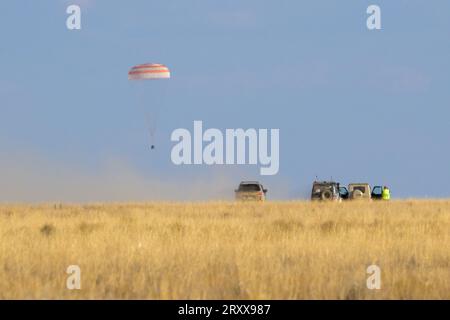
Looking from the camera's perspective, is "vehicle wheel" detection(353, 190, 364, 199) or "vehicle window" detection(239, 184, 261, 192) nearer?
"vehicle window" detection(239, 184, 261, 192)

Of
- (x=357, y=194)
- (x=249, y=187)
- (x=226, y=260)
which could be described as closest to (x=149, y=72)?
(x=249, y=187)

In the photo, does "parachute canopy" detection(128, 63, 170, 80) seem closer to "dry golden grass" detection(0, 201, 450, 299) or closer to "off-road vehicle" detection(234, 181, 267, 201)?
"off-road vehicle" detection(234, 181, 267, 201)

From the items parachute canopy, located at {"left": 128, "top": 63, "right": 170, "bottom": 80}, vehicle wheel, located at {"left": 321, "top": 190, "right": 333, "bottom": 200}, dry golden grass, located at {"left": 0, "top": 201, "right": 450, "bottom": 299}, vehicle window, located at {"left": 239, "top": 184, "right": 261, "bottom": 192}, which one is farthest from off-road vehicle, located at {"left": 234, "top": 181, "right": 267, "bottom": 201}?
dry golden grass, located at {"left": 0, "top": 201, "right": 450, "bottom": 299}

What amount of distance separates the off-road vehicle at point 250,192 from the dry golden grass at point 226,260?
22.9 meters

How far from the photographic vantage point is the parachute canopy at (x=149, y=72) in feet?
156

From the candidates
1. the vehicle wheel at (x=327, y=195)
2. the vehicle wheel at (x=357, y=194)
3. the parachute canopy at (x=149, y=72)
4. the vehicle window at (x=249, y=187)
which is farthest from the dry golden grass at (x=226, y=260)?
the vehicle wheel at (x=357, y=194)

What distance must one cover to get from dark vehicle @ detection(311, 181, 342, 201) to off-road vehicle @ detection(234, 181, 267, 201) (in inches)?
107

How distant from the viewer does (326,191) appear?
5241 cm

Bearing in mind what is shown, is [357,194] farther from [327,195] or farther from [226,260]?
[226,260]

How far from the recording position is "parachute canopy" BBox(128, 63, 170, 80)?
47.5 metres

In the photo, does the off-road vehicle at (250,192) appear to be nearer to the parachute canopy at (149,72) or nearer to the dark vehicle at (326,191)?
the dark vehicle at (326,191)
